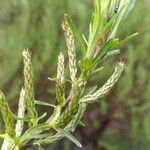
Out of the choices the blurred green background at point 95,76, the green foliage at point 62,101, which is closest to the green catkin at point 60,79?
the green foliage at point 62,101

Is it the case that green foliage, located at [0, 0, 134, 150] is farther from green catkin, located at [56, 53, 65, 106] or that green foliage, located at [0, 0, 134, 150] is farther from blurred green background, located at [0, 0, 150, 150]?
blurred green background, located at [0, 0, 150, 150]

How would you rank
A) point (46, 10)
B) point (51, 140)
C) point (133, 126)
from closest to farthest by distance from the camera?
point (51, 140) < point (46, 10) < point (133, 126)

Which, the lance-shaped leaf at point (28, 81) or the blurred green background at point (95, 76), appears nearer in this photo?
the lance-shaped leaf at point (28, 81)

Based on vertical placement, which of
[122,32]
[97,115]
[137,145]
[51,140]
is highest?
[51,140]

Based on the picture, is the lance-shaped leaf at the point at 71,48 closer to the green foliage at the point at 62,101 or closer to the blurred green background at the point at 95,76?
the green foliage at the point at 62,101

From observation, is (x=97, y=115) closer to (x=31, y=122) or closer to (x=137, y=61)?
(x=137, y=61)

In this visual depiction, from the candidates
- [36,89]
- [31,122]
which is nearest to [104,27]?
[31,122]

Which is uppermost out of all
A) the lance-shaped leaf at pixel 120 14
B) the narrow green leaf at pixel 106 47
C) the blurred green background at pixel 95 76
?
the lance-shaped leaf at pixel 120 14

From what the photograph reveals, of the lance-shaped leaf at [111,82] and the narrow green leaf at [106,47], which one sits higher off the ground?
the narrow green leaf at [106,47]

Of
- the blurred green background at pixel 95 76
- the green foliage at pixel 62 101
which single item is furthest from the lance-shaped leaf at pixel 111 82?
the blurred green background at pixel 95 76
